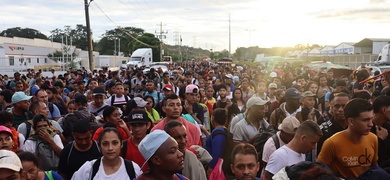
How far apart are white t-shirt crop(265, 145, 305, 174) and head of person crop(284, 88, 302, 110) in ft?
8.59

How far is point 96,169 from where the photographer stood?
3832mm

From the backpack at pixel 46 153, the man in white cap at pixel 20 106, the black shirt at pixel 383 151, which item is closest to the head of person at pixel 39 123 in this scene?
the backpack at pixel 46 153

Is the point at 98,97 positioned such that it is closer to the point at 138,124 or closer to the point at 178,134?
the point at 138,124

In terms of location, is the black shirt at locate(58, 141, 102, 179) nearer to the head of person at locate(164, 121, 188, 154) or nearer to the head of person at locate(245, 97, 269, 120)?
the head of person at locate(164, 121, 188, 154)

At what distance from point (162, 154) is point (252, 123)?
2866 millimetres

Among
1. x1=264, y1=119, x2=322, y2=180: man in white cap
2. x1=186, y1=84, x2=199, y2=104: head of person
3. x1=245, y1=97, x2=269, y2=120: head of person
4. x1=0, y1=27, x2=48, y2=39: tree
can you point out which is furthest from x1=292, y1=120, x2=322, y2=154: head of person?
x1=0, y1=27, x2=48, y2=39: tree

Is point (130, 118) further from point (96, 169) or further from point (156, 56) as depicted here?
point (156, 56)

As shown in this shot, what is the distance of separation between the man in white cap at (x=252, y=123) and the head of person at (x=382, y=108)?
1.55m

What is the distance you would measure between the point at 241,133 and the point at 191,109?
2.05 metres

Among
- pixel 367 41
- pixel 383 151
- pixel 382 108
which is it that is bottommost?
pixel 383 151

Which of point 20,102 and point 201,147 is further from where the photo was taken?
point 20,102

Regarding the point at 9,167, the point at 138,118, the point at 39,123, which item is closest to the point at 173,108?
the point at 138,118

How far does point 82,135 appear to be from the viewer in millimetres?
4445

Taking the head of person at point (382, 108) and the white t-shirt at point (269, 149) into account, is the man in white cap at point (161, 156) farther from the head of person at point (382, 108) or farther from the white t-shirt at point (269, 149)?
the head of person at point (382, 108)
